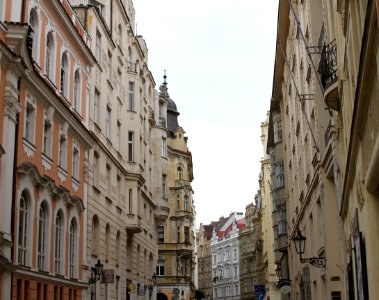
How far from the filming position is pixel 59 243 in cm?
2561

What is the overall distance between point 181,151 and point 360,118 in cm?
6442

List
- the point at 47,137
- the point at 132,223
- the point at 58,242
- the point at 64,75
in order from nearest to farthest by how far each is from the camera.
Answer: the point at 47,137, the point at 58,242, the point at 64,75, the point at 132,223

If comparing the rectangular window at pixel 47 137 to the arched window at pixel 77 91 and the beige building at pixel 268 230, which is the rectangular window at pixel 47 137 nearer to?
the arched window at pixel 77 91

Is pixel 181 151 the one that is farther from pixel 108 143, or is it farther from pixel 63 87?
pixel 63 87

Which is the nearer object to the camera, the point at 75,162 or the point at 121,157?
the point at 75,162

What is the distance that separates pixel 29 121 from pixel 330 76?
35.7 feet

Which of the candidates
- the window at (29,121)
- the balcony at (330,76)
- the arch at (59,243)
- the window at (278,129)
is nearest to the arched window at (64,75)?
the window at (29,121)

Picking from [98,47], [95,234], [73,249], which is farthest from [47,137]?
[98,47]

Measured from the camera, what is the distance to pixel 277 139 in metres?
45.7

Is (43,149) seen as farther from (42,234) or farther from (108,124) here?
(108,124)

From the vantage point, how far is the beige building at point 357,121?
8992mm

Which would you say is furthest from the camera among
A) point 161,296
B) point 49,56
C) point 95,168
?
point 161,296

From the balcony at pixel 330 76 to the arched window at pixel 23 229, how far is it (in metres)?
10.5

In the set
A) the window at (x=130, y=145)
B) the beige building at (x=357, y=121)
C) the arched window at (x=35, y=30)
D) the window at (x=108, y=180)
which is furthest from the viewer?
the window at (x=130, y=145)
